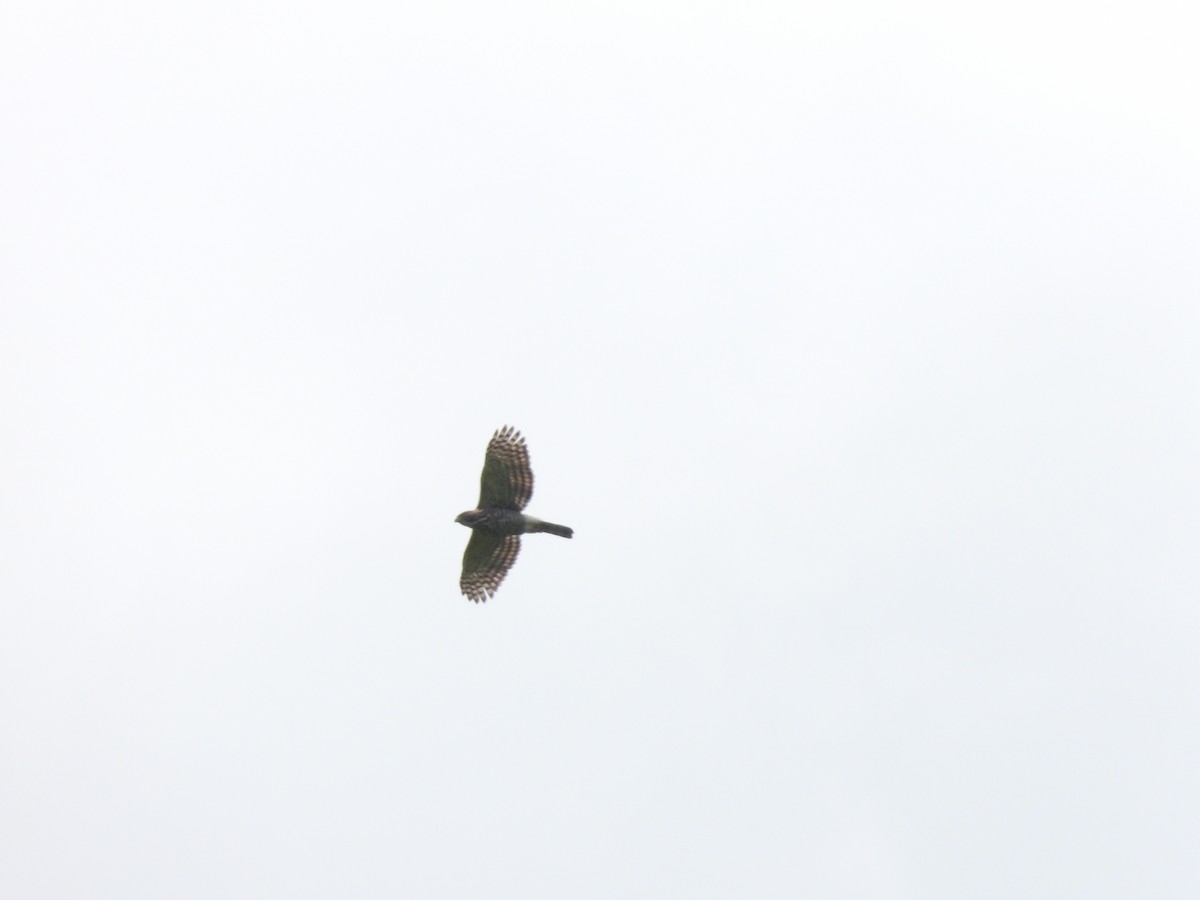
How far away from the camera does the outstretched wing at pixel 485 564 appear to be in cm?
3966

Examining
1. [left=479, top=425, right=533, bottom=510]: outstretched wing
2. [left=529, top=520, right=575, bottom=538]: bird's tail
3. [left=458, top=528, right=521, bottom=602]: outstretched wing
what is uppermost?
[left=479, top=425, right=533, bottom=510]: outstretched wing

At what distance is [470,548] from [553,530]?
2225mm

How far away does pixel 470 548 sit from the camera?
39750 mm

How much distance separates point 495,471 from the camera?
38.9 meters

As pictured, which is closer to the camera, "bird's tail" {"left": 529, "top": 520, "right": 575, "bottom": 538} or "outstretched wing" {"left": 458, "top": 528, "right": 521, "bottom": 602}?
"bird's tail" {"left": 529, "top": 520, "right": 575, "bottom": 538}

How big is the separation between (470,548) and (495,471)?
208 centimetres

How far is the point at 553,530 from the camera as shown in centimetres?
3881

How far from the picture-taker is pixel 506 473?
128 ft

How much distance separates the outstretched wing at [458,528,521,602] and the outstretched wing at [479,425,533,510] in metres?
1.01

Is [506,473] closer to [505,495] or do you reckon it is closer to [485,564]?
[505,495]

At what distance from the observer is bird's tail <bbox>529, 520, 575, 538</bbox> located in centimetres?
3878

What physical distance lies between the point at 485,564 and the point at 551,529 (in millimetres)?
2056

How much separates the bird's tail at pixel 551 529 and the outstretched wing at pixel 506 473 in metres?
0.58

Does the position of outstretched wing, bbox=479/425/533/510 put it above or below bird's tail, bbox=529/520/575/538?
above
